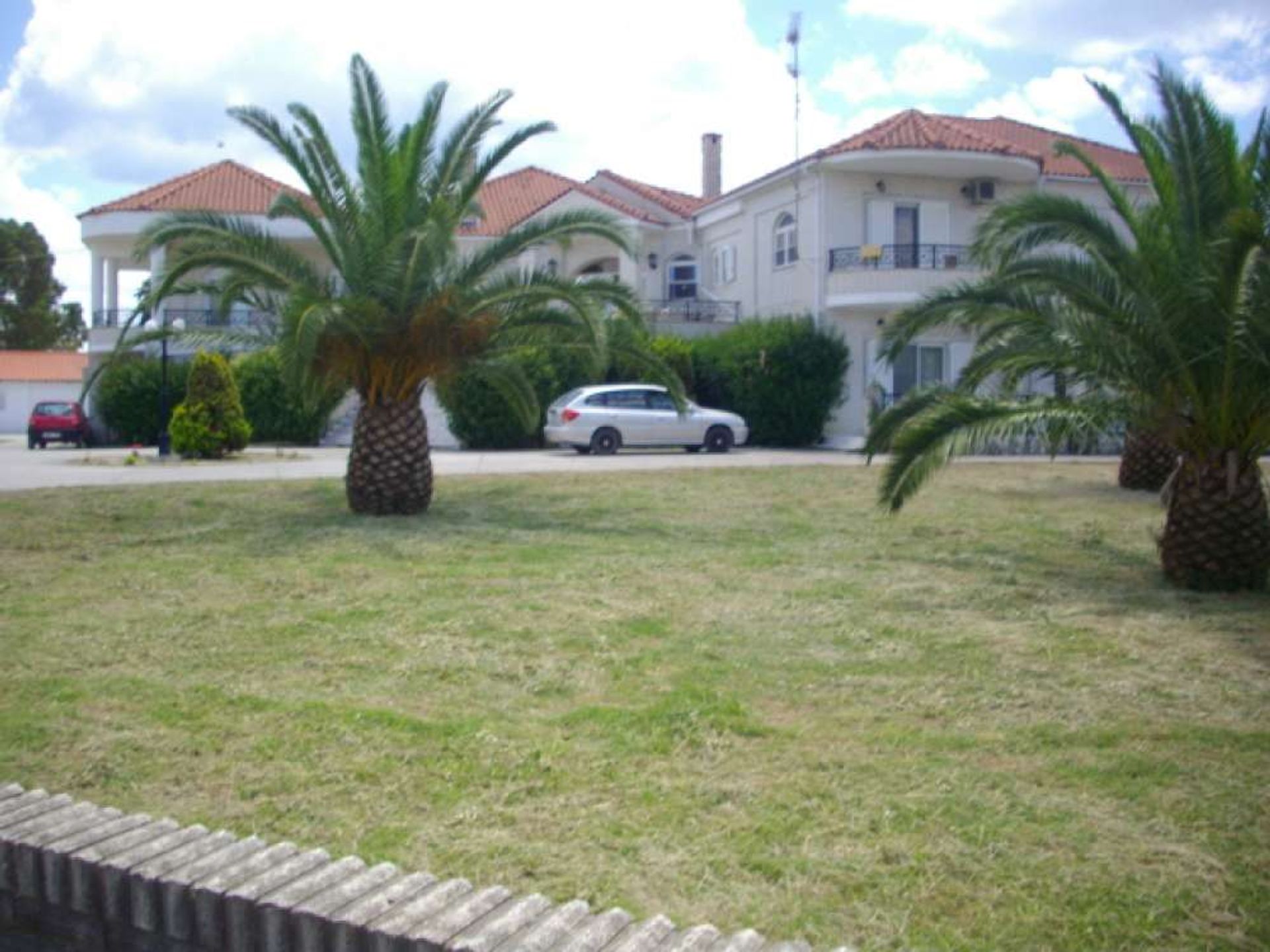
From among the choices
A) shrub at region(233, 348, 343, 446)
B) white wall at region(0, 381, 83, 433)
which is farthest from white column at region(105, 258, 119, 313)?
white wall at region(0, 381, 83, 433)

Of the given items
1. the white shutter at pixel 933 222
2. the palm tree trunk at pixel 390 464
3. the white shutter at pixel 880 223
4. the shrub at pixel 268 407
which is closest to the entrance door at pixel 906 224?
the white shutter at pixel 933 222

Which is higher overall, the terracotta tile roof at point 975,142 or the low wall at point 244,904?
the terracotta tile roof at point 975,142

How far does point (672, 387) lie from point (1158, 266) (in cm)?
663

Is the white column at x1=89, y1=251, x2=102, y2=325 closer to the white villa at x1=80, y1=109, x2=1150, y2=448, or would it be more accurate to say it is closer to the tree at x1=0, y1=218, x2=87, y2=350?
the white villa at x1=80, y1=109, x2=1150, y2=448

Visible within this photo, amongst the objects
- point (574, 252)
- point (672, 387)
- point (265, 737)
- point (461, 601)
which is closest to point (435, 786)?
point (265, 737)

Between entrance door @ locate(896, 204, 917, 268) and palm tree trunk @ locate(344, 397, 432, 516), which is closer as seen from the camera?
palm tree trunk @ locate(344, 397, 432, 516)

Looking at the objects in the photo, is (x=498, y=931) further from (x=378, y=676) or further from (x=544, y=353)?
(x=544, y=353)

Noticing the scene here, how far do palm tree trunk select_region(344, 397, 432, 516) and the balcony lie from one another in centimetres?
1847

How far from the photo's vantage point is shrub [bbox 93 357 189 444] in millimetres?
34000

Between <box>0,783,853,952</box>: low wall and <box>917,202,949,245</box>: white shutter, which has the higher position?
<box>917,202,949,245</box>: white shutter

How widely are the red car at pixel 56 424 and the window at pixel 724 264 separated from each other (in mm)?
18621

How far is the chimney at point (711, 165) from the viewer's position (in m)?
44.1

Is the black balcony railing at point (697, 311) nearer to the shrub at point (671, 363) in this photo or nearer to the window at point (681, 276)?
the window at point (681, 276)

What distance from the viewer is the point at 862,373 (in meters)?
32.0
